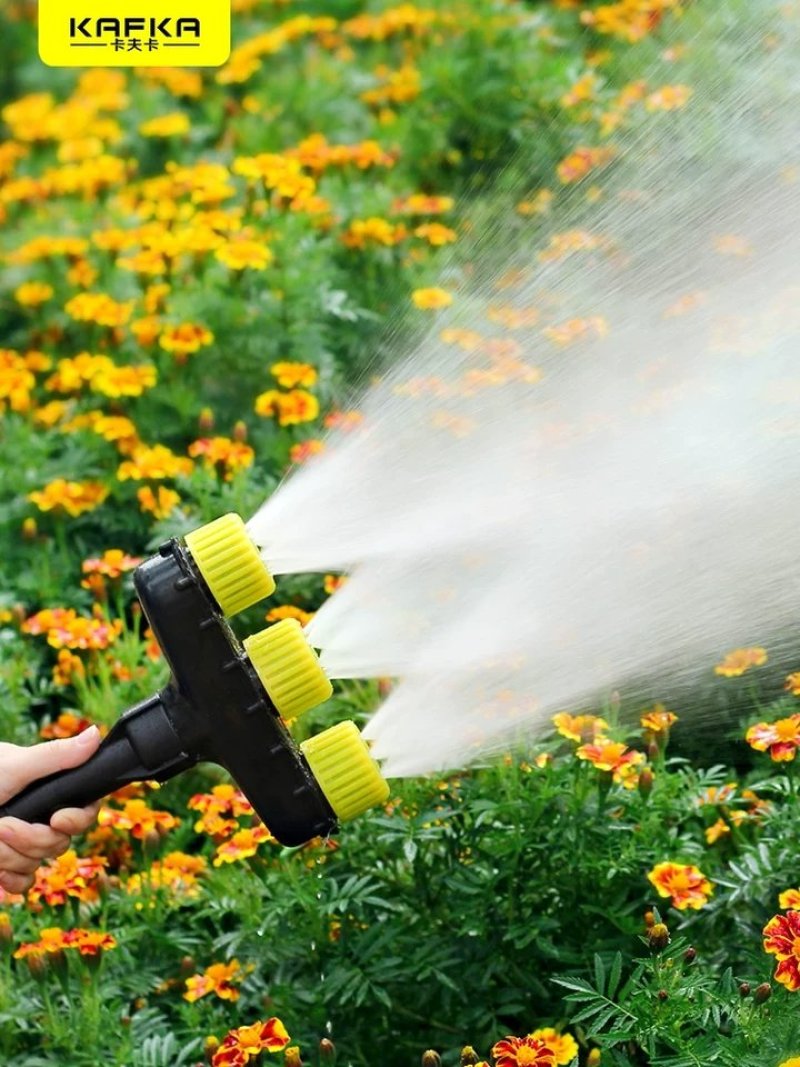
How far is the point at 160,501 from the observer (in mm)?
2600

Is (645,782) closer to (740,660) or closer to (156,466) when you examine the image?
(740,660)

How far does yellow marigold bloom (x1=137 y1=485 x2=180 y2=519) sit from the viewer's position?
252cm

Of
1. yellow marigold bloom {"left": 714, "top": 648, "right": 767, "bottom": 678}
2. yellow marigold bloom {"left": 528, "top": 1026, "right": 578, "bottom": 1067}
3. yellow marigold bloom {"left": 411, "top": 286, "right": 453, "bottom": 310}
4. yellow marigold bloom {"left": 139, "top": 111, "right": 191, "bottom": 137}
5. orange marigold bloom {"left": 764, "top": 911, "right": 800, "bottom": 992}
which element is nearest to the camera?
orange marigold bloom {"left": 764, "top": 911, "right": 800, "bottom": 992}

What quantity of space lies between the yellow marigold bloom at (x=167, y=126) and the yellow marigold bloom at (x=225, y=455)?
1197 millimetres

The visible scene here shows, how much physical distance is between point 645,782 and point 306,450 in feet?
3.01

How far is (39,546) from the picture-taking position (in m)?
2.66

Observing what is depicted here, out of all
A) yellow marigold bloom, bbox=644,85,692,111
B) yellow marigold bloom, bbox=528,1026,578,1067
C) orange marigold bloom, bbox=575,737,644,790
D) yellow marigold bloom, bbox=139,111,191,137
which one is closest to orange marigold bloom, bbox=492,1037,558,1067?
yellow marigold bloom, bbox=528,1026,578,1067

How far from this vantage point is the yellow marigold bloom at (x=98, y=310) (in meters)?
2.99

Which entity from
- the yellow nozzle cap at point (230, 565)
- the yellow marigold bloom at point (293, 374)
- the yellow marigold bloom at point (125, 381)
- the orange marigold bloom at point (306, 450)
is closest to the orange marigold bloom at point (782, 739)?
the yellow nozzle cap at point (230, 565)

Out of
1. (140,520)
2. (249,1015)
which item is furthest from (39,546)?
(249,1015)

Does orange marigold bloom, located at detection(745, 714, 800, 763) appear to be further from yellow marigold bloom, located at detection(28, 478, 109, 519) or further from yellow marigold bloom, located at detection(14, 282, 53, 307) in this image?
yellow marigold bloom, located at detection(14, 282, 53, 307)

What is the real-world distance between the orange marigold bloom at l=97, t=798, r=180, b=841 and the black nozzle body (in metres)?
0.29

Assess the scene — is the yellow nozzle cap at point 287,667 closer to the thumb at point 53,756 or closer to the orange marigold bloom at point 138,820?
the thumb at point 53,756

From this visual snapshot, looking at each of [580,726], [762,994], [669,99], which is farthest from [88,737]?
[669,99]
